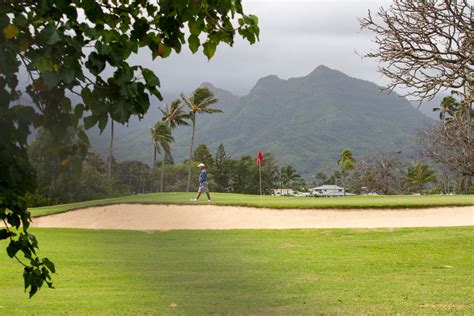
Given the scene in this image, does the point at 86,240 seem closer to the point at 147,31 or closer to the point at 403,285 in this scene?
the point at 403,285

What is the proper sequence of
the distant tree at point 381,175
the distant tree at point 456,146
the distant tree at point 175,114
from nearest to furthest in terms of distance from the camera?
the distant tree at point 456,146 < the distant tree at point 381,175 < the distant tree at point 175,114

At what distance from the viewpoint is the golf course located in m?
8.53

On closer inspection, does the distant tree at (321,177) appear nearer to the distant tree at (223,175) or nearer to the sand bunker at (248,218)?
the distant tree at (223,175)

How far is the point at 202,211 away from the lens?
2730 centimetres

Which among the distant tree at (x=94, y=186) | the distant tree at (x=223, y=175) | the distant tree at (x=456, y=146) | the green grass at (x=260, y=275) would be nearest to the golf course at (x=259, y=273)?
the green grass at (x=260, y=275)

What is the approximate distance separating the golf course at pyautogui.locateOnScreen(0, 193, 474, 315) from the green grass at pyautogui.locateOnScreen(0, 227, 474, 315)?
0.02 meters

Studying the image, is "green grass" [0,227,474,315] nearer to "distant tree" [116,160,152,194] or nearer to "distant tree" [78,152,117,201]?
"distant tree" [78,152,117,201]

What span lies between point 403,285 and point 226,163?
90.5 metres

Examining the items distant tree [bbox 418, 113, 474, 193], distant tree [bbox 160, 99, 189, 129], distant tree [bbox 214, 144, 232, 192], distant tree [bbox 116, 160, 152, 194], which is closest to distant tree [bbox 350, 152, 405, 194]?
distant tree [bbox 214, 144, 232, 192]

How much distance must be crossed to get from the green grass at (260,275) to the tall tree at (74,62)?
4.81 meters

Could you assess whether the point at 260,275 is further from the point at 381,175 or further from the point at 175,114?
the point at 381,175

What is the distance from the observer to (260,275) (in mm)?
11320

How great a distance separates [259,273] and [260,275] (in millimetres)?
258

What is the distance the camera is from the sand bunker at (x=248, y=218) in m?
24.0
